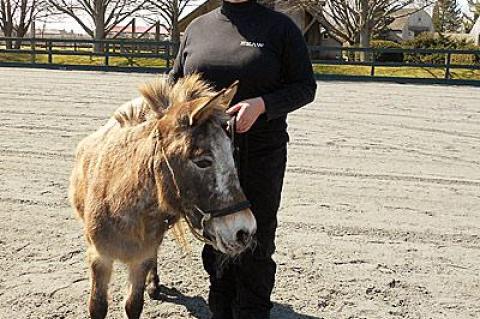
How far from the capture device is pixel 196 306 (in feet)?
12.9

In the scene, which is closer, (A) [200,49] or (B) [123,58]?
(A) [200,49]

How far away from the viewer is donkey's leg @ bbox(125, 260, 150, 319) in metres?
3.39

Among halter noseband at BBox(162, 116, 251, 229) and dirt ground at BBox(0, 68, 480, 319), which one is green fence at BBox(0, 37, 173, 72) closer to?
dirt ground at BBox(0, 68, 480, 319)

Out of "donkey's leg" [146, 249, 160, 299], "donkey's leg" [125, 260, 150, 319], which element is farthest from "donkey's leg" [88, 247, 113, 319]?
"donkey's leg" [146, 249, 160, 299]

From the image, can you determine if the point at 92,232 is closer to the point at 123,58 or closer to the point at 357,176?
the point at 357,176

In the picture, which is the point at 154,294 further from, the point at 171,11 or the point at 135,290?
the point at 171,11

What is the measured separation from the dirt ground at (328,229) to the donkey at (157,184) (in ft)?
1.30

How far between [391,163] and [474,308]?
4.19 meters

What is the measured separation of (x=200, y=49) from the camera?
3.10 metres

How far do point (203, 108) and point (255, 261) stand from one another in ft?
4.57

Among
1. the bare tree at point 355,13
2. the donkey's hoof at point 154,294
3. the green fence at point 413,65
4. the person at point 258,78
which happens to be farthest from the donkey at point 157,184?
the bare tree at point 355,13

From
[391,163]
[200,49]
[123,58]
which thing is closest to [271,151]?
[200,49]

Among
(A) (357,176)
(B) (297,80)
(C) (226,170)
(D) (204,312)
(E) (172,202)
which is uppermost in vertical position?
(B) (297,80)

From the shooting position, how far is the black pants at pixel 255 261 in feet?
10.7
